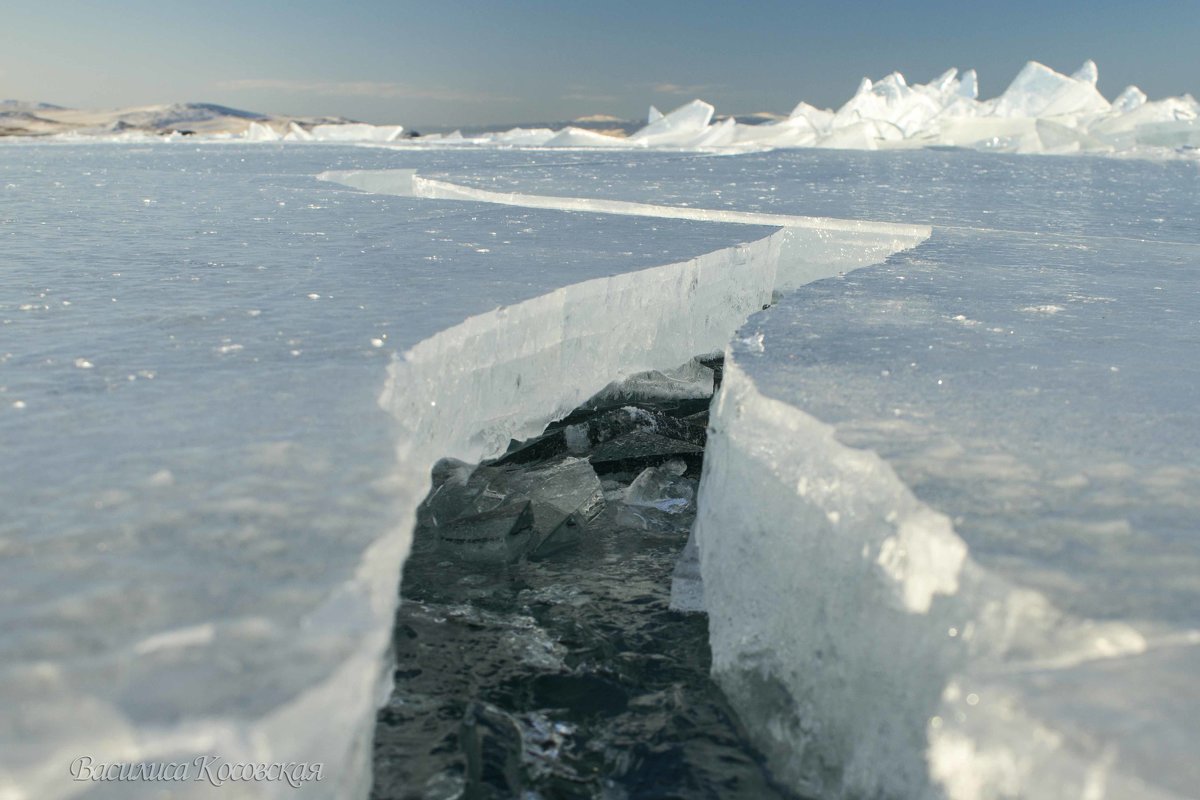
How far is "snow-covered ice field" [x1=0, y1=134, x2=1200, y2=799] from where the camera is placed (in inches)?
44.3

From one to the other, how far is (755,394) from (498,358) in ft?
3.40

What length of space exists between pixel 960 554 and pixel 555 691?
3.68ft

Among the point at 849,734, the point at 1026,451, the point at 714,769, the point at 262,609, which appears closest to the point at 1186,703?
the point at 849,734

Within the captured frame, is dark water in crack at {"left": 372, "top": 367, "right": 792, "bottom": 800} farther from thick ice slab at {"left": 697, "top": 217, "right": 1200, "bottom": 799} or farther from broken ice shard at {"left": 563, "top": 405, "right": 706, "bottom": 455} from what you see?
broken ice shard at {"left": 563, "top": 405, "right": 706, "bottom": 455}

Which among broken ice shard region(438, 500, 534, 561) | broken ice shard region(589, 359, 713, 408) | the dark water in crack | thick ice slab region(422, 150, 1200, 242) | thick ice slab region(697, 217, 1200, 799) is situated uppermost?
thick ice slab region(422, 150, 1200, 242)

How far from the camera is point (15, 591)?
1.32 metres

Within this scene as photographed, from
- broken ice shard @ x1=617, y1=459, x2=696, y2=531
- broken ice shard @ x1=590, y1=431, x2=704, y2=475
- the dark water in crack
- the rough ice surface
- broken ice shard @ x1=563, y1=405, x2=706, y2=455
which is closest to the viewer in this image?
the rough ice surface

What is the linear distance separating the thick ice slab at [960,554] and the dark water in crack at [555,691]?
16cm

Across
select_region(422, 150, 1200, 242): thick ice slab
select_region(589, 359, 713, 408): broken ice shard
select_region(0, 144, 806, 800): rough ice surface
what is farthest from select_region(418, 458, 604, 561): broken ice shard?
select_region(422, 150, 1200, 242): thick ice slab

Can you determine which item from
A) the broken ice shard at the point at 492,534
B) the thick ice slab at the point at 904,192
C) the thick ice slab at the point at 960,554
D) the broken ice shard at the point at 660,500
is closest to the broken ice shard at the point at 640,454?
the broken ice shard at the point at 660,500

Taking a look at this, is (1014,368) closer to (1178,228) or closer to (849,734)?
(849,734)

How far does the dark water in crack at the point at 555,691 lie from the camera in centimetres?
188

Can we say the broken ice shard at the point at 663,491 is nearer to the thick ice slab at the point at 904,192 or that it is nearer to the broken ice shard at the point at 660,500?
the broken ice shard at the point at 660,500

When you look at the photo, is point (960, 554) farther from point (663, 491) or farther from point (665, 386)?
point (665, 386)
